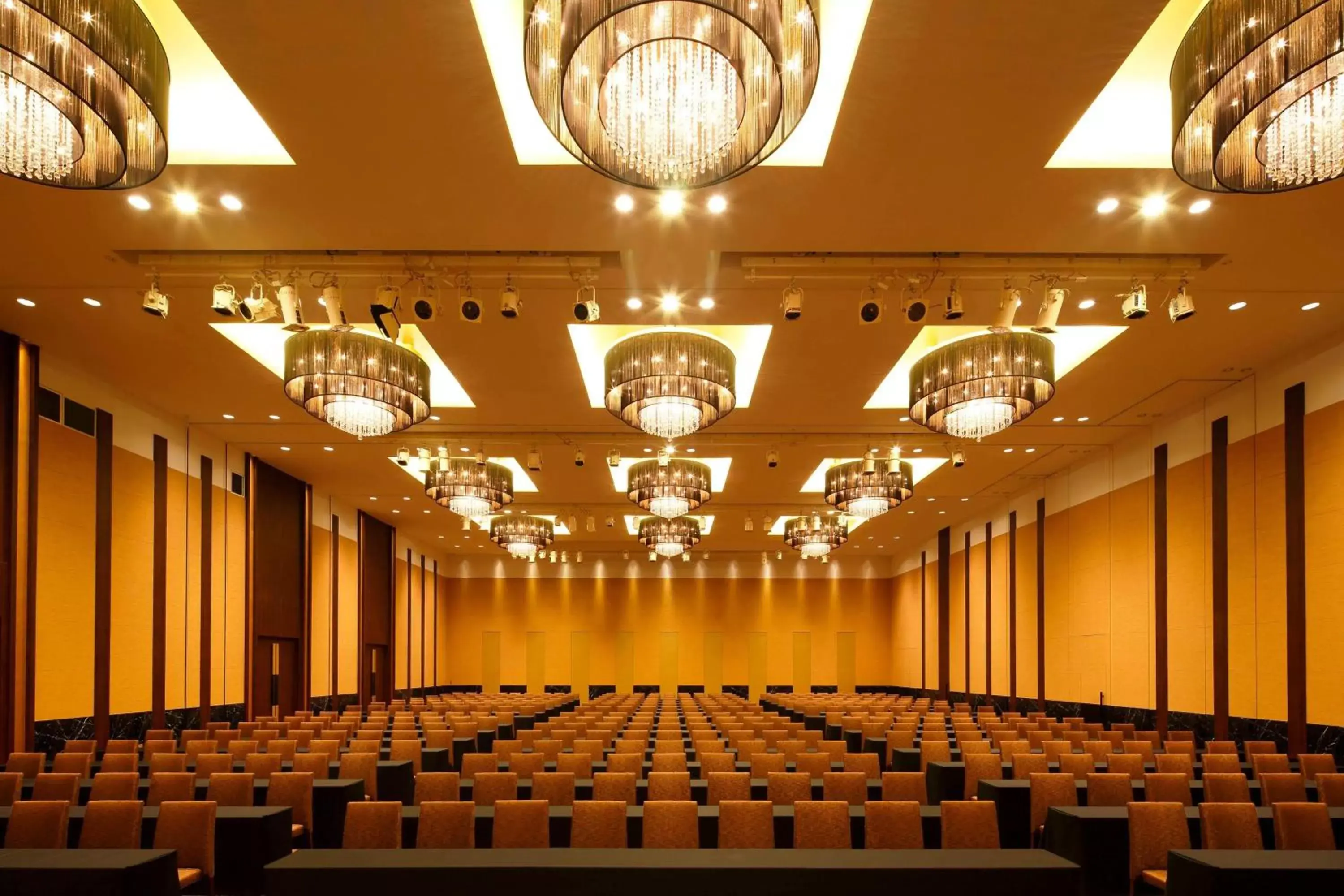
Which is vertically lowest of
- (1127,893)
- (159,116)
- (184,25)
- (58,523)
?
(1127,893)

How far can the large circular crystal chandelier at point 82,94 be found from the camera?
3.90 meters

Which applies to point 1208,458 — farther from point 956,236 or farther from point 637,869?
point 637,869

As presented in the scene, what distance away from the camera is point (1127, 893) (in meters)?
6.69

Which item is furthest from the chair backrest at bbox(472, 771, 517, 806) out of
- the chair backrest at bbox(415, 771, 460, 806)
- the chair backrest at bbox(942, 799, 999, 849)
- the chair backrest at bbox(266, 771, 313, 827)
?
the chair backrest at bbox(942, 799, 999, 849)

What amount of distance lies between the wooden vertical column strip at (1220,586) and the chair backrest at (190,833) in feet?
41.1

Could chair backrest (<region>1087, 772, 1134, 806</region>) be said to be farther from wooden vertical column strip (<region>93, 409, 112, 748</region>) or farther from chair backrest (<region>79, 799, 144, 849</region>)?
wooden vertical column strip (<region>93, 409, 112, 748</region>)

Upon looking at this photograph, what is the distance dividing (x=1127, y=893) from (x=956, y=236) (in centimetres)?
517

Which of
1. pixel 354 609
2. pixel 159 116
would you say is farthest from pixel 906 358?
pixel 354 609

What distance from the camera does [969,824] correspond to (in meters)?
6.23

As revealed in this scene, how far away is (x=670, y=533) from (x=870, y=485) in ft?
20.7

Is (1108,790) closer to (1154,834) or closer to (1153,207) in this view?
(1154,834)

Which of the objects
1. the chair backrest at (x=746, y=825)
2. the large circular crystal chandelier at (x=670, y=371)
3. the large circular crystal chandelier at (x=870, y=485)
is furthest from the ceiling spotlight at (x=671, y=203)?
the large circular crystal chandelier at (x=870, y=485)

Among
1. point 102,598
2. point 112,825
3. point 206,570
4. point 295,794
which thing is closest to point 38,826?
point 112,825

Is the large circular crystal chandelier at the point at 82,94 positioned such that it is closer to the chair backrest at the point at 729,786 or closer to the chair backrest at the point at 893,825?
the chair backrest at the point at 893,825
